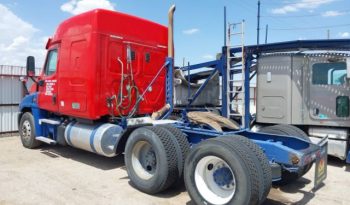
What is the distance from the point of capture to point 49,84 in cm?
802

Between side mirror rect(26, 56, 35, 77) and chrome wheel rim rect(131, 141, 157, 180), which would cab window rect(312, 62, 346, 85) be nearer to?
chrome wheel rim rect(131, 141, 157, 180)

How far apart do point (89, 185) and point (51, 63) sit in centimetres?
363

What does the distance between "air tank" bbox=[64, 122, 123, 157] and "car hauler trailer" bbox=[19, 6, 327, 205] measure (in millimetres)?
20

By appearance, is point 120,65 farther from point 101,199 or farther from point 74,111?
point 101,199

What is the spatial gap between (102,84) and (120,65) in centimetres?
59

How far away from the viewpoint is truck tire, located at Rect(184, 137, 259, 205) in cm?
388

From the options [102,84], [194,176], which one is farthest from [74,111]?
[194,176]

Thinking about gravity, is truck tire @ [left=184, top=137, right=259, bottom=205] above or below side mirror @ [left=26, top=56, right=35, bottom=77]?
below

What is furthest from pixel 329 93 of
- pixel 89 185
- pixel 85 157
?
pixel 85 157

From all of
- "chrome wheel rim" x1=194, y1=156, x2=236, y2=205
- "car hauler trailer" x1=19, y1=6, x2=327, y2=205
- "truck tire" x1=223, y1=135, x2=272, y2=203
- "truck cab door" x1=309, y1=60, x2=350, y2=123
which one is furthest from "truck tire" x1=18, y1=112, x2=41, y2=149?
"truck cab door" x1=309, y1=60, x2=350, y2=123

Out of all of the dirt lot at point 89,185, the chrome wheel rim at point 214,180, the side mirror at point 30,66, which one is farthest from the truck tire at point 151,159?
the side mirror at point 30,66

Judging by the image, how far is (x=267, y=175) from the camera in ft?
13.2

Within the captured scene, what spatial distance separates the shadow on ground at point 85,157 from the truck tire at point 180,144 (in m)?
2.18

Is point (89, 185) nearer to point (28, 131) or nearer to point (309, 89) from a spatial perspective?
point (28, 131)
